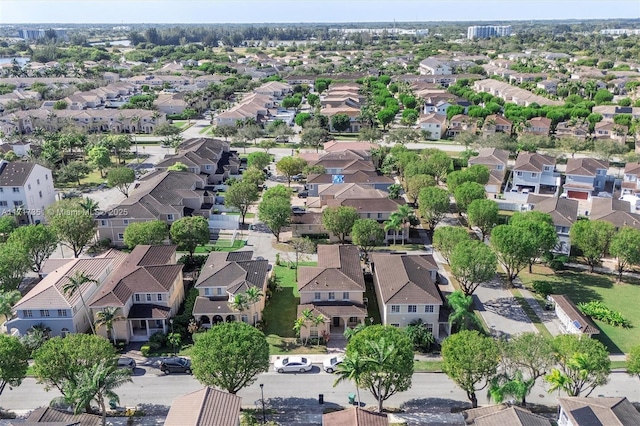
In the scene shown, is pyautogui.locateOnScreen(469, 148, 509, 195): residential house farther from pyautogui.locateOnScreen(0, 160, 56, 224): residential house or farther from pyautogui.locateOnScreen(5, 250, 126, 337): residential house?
pyautogui.locateOnScreen(0, 160, 56, 224): residential house

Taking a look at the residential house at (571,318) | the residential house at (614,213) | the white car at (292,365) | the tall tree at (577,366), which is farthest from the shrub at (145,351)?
the residential house at (614,213)

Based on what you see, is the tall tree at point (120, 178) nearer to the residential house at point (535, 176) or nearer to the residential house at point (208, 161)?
the residential house at point (208, 161)

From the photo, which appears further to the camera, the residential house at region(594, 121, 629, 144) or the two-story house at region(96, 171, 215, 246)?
the residential house at region(594, 121, 629, 144)

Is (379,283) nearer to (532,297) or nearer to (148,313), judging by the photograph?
(532,297)

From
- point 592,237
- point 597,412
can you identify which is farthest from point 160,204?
point 597,412

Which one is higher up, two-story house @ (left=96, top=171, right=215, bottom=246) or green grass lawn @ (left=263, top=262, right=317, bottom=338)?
two-story house @ (left=96, top=171, right=215, bottom=246)

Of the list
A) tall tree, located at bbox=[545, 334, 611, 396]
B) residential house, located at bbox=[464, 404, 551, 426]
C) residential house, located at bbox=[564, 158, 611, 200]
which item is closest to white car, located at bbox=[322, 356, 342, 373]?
residential house, located at bbox=[464, 404, 551, 426]
